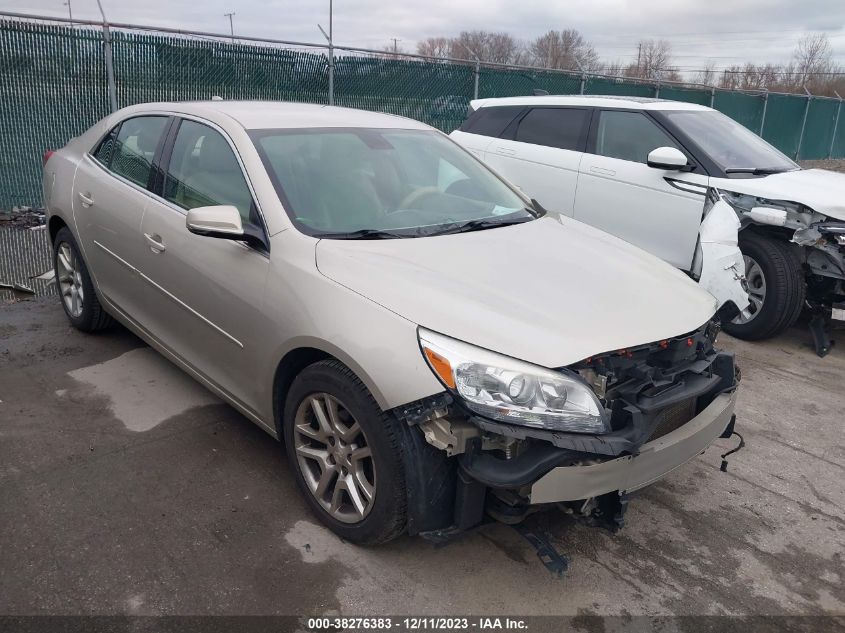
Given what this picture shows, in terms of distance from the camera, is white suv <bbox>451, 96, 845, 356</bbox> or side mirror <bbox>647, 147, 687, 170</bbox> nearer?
white suv <bbox>451, 96, 845, 356</bbox>

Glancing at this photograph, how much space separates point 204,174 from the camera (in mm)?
3482

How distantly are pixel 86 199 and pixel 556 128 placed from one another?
437 cm

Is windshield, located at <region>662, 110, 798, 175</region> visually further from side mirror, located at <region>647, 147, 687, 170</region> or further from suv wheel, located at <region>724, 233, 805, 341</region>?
suv wheel, located at <region>724, 233, 805, 341</region>

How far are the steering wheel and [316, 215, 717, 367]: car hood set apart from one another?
34cm

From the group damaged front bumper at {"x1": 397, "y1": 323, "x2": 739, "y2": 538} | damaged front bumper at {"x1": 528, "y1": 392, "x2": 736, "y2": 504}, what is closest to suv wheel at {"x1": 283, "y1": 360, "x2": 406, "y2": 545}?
damaged front bumper at {"x1": 397, "y1": 323, "x2": 739, "y2": 538}

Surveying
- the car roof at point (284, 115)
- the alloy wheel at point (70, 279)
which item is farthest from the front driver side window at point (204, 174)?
the alloy wheel at point (70, 279)

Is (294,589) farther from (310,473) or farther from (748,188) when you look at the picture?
(748,188)

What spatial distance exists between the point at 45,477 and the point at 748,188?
516 centimetres

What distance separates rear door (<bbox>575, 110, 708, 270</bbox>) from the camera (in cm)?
565

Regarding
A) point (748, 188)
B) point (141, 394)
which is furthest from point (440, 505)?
point (748, 188)

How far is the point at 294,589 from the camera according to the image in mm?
2564

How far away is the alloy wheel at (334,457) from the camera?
2.64 m

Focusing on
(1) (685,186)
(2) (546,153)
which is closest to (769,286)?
(1) (685,186)

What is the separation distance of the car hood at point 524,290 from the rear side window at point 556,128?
11.5 feet
